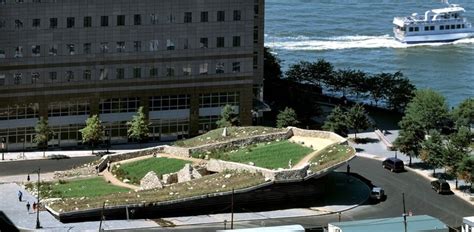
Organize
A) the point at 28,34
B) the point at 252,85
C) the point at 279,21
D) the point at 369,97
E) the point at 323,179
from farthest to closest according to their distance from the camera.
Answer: the point at 279,21 → the point at 369,97 → the point at 252,85 → the point at 28,34 → the point at 323,179

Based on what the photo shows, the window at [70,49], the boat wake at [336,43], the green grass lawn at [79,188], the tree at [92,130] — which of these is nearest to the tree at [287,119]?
the tree at [92,130]

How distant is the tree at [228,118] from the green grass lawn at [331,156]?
14806 millimetres

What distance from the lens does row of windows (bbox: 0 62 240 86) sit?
94500mm

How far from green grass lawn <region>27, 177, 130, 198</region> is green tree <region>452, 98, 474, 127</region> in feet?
107

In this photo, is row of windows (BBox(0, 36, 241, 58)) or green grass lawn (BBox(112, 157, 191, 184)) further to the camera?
row of windows (BBox(0, 36, 241, 58))

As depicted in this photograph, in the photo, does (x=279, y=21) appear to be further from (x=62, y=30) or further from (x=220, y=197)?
(x=220, y=197)

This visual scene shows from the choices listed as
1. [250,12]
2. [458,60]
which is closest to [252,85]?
[250,12]

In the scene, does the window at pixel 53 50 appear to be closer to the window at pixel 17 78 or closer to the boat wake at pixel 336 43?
the window at pixel 17 78

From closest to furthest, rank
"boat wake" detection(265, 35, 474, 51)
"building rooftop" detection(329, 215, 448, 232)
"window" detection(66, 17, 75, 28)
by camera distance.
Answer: "building rooftop" detection(329, 215, 448, 232) → "window" detection(66, 17, 75, 28) → "boat wake" detection(265, 35, 474, 51)

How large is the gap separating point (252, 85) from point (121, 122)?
449 inches

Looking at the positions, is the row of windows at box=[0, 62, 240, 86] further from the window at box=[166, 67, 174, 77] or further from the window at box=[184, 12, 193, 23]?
the window at box=[184, 12, 193, 23]

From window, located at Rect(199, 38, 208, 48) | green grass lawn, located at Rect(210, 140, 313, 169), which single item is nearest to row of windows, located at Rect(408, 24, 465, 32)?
window, located at Rect(199, 38, 208, 48)

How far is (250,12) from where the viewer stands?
98.9 metres

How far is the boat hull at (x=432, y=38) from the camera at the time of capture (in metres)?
159
